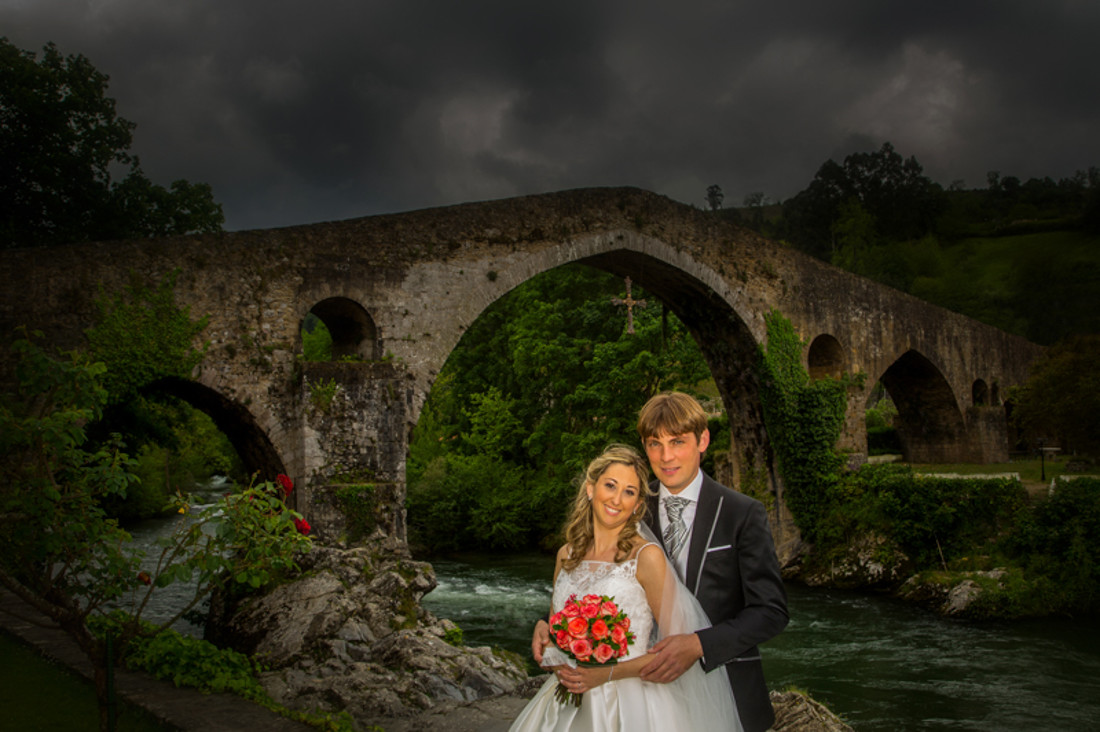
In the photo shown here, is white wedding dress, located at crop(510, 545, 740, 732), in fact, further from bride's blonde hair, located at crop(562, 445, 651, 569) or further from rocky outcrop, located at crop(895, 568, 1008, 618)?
rocky outcrop, located at crop(895, 568, 1008, 618)

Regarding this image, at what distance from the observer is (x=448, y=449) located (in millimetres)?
24734

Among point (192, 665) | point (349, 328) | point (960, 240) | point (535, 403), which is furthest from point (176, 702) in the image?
point (960, 240)

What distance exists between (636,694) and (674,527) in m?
0.57

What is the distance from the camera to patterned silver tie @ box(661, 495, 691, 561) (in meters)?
2.81

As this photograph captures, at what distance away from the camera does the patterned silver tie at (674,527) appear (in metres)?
2.81

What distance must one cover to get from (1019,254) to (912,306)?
130ft

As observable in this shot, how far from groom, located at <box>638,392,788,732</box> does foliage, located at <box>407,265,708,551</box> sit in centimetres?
1596

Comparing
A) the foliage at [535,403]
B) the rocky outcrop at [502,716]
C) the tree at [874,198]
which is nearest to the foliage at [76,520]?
the rocky outcrop at [502,716]

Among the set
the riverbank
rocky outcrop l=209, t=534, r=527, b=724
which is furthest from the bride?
rocky outcrop l=209, t=534, r=527, b=724

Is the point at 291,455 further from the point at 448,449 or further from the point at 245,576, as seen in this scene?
the point at 448,449

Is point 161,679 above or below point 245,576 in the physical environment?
below

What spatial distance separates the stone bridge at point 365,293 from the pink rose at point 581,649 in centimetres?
775

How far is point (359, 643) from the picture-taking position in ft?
25.2

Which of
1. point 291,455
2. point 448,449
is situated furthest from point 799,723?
point 448,449
